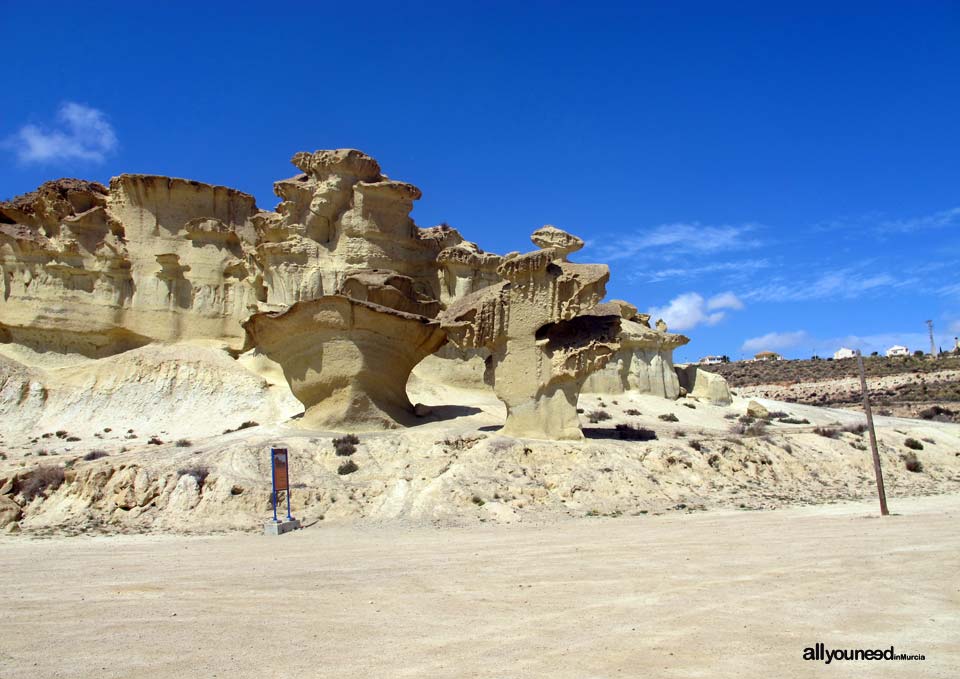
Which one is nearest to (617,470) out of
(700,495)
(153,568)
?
(700,495)

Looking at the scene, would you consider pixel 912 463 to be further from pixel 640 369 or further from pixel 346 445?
pixel 346 445

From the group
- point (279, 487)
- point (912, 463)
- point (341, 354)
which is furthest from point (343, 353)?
point (912, 463)

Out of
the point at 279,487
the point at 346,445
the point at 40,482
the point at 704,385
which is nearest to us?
the point at 279,487

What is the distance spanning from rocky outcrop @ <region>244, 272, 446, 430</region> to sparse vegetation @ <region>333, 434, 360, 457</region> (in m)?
2.40

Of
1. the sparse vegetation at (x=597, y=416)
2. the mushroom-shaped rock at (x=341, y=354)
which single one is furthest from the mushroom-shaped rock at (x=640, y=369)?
the mushroom-shaped rock at (x=341, y=354)

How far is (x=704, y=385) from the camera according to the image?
34.4m

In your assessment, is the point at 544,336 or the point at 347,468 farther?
the point at 544,336

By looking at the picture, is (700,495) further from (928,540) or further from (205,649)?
(205,649)

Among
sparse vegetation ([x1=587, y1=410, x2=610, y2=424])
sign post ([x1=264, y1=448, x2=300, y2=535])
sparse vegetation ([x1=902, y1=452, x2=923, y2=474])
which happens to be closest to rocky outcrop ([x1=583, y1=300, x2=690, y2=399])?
sparse vegetation ([x1=587, y1=410, x2=610, y2=424])

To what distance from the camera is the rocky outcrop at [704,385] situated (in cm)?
3359

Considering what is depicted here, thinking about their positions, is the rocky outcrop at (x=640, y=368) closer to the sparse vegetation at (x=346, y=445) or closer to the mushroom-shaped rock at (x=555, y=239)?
the mushroom-shaped rock at (x=555, y=239)

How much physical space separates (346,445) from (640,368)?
1748 cm

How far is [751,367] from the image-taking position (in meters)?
74.1

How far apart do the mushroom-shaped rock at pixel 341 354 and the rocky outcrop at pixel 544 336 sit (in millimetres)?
3666
